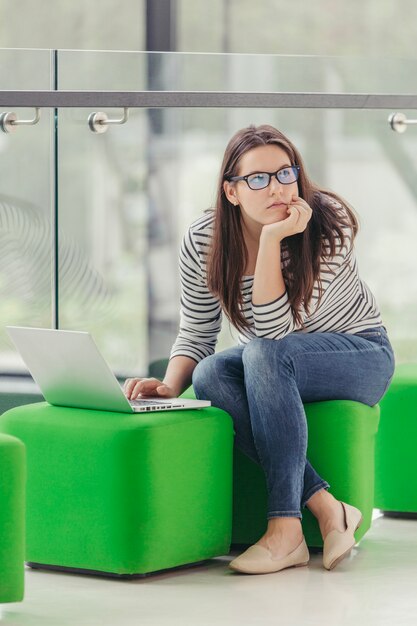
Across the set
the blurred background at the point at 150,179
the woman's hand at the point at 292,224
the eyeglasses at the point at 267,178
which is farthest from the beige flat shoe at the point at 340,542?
the blurred background at the point at 150,179

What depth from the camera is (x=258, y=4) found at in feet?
25.1

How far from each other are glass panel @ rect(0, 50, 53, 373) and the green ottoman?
3.68 feet

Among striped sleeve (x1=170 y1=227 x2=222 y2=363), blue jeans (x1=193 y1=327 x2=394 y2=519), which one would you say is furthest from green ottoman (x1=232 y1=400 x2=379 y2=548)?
striped sleeve (x1=170 y1=227 x2=222 y2=363)

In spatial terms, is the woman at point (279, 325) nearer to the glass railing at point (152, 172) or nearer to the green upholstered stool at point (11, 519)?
the green upholstered stool at point (11, 519)

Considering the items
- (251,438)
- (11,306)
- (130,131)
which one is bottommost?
(251,438)

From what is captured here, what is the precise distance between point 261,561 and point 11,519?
0.63 metres

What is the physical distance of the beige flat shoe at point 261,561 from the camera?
275cm

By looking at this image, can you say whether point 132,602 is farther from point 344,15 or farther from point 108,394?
point 344,15

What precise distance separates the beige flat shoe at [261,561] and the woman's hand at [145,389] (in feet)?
1.32

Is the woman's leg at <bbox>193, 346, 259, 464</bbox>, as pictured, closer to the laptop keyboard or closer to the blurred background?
the laptop keyboard

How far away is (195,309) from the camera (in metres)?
3.08

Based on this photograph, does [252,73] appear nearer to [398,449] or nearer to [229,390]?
[398,449]

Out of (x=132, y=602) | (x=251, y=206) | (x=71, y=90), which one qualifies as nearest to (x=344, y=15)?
(x=71, y=90)

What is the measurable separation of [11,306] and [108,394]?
1297 millimetres
